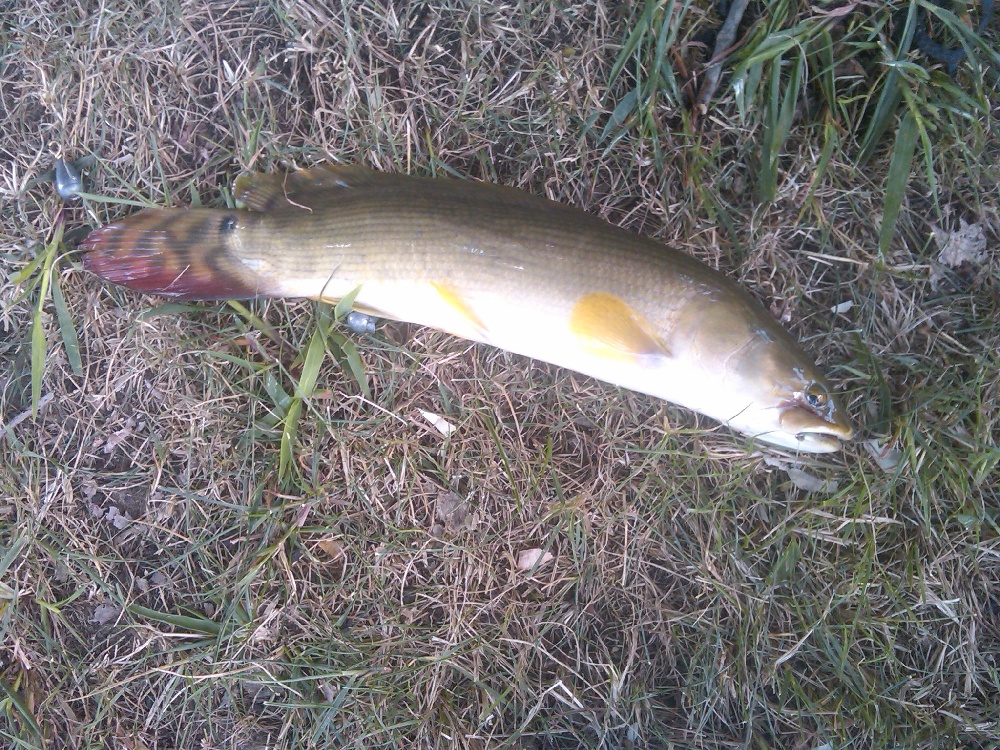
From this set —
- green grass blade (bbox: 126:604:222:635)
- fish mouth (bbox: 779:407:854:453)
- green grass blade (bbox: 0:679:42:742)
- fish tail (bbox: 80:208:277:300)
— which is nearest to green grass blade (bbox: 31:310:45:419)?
fish tail (bbox: 80:208:277:300)

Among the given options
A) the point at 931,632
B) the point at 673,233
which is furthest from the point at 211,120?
the point at 931,632

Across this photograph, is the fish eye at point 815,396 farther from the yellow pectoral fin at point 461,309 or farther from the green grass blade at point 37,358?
the green grass blade at point 37,358

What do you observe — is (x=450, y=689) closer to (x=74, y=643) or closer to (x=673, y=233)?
(x=74, y=643)

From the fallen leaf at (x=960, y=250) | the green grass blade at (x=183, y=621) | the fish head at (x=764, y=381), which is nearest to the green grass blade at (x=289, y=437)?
the green grass blade at (x=183, y=621)

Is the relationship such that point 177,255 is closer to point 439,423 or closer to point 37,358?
point 37,358

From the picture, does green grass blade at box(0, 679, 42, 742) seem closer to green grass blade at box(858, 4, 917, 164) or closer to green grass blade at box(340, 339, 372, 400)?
green grass blade at box(340, 339, 372, 400)

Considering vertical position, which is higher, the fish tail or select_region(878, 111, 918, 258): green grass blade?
select_region(878, 111, 918, 258): green grass blade

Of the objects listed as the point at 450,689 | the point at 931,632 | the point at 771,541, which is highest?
the point at 771,541

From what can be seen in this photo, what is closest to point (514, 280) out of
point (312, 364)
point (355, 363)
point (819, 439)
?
point (355, 363)
